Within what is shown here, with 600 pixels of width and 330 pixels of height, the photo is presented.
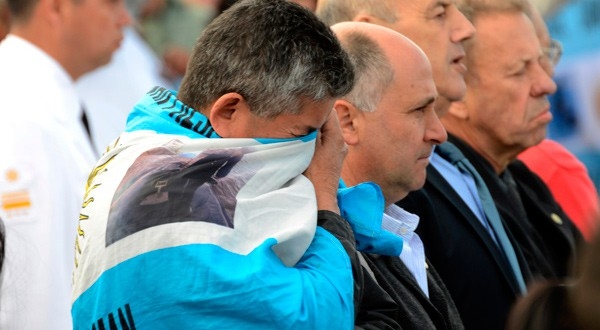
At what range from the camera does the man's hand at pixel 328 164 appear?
3.44 meters

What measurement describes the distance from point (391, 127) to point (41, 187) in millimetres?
1670

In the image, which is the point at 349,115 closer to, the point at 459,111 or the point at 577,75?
the point at 459,111

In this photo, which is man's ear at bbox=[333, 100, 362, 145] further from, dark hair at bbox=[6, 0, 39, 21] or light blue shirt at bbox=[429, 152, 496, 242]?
dark hair at bbox=[6, 0, 39, 21]

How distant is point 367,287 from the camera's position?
3.55m

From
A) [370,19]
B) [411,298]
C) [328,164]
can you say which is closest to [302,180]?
[328,164]

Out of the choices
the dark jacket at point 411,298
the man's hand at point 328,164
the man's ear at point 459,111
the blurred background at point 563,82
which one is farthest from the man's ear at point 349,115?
the blurred background at point 563,82

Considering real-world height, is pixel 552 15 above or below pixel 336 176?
below

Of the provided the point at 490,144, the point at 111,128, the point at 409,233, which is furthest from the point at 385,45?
the point at 111,128

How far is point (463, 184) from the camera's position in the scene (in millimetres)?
4988

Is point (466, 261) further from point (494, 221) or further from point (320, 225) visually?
point (320, 225)

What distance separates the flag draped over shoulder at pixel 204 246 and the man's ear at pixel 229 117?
0.06 metres

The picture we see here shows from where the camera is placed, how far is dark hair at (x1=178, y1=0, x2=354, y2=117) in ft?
10.9

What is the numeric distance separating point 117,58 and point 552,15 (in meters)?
2.80

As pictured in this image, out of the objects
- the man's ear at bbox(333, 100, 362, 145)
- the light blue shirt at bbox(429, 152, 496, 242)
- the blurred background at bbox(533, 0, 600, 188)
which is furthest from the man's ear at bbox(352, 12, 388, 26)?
the blurred background at bbox(533, 0, 600, 188)
